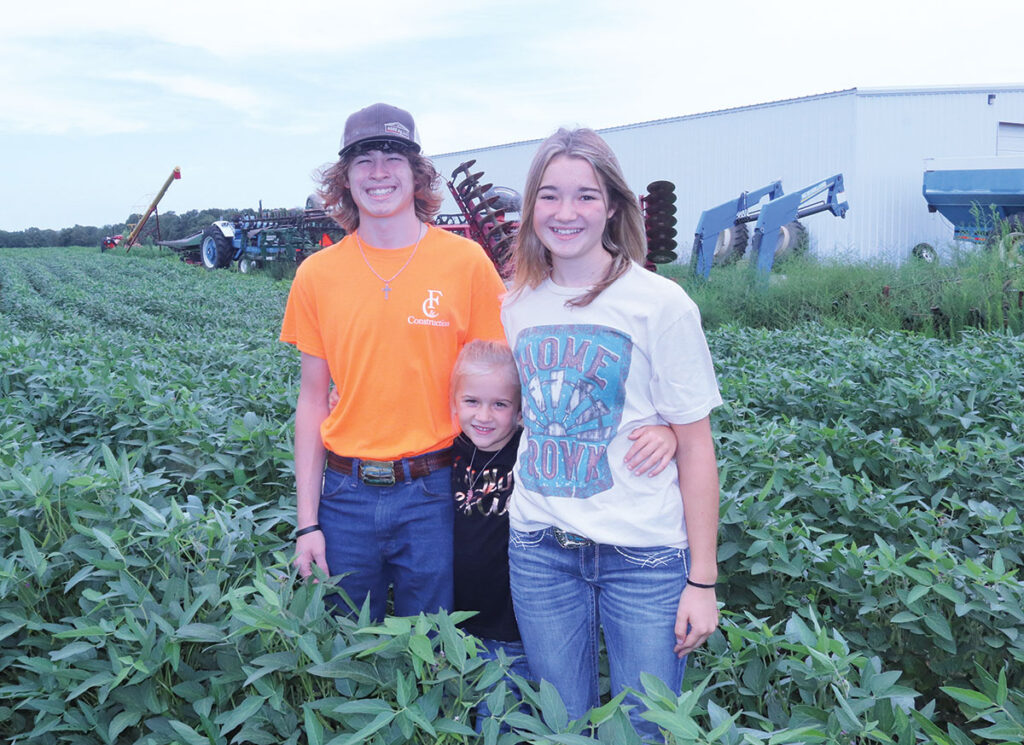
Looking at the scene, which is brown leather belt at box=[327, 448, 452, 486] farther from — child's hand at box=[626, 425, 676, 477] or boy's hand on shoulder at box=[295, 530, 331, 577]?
child's hand at box=[626, 425, 676, 477]

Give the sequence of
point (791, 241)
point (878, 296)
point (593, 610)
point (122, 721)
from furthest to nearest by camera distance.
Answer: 1. point (791, 241)
2. point (878, 296)
3. point (593, 610)
4. point (122, 721)

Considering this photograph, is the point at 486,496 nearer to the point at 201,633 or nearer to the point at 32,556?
the point at 201,633

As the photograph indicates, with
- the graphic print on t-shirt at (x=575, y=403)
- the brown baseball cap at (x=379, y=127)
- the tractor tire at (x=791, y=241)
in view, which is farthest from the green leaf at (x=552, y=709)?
the tractor tire at (x=791, y=241)

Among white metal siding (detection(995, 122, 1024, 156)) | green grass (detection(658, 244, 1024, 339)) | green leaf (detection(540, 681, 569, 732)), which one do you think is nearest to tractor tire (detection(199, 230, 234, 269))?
green grass (detection(658, 244, 1024, 339))

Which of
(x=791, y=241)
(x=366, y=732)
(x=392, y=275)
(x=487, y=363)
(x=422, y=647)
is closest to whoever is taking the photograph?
(x=366, y=732)

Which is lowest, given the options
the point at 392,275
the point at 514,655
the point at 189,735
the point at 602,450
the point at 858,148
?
the point at 514,655

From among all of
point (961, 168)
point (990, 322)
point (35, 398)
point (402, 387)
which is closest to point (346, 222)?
point (402, 387)

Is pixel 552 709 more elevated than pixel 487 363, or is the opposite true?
pixel 487 363

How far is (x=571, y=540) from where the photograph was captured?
6.70 ft

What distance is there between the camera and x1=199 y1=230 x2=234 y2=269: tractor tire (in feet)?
100

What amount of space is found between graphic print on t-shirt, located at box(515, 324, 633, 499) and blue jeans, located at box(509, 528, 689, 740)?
143mm

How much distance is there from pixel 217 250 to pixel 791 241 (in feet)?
66.0

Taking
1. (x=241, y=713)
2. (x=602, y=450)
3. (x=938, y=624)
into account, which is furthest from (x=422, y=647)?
(x=938, y=624)

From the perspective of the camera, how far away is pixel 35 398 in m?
4.68
